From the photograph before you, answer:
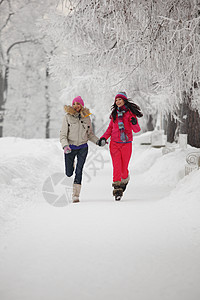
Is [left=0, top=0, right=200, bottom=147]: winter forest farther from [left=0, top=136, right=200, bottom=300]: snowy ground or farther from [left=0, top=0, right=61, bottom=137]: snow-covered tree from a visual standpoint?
[left=0, top=136, right=200, bottom=300]: snowy ground

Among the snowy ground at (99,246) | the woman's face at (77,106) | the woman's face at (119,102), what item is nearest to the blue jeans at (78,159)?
the snowy ground at (99,246)

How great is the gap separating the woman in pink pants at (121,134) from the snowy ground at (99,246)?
507 millimetres

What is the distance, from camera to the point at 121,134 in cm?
562

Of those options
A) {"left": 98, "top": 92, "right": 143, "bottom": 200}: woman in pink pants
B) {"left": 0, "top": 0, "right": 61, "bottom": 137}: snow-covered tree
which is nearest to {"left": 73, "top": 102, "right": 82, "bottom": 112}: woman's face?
{"left": 98, "top": 92, "right": 143, "bottom": 200}: woman in pink pants

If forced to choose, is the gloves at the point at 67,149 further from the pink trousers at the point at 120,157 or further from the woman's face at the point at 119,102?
the woman's face at the point at 119,102

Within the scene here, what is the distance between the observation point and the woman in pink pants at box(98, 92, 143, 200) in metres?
5.61

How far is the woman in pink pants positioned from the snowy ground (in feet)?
1.66

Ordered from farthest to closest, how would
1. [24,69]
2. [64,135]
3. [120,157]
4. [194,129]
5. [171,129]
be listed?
[24,69]
[171,129]
[194,129]
[120,157]
[64,135]

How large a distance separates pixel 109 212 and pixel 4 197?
6.23 feet

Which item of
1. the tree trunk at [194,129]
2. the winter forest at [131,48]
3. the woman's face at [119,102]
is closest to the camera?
the winter forest at [131,48]

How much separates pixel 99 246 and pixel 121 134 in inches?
117

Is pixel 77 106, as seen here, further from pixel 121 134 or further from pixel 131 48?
pixel 131 48

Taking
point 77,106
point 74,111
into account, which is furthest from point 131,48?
point 74,111

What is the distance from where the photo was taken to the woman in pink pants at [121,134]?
221 inches
